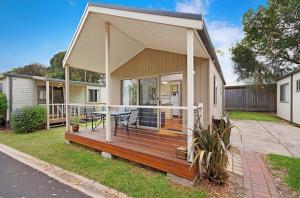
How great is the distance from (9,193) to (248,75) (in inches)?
754

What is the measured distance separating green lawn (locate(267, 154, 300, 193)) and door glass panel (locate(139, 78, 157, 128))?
12.2 ft

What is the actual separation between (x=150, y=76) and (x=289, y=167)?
4.80 meters

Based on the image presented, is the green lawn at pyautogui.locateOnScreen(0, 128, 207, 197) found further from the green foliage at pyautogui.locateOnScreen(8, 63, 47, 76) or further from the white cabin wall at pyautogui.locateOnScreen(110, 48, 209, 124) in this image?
the green foliage at pyautogui.locateOnScreen(8, 63, 47, 76)

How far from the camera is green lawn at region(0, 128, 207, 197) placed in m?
3.19

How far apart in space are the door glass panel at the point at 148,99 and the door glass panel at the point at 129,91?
30cm

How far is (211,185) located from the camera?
132 inches

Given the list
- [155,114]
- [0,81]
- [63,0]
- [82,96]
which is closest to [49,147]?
[155,114]

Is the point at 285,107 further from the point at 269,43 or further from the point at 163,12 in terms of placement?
the point at 163,12

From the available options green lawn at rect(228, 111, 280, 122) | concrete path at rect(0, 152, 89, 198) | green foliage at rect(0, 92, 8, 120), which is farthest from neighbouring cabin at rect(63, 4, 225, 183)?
green lawn at rect(228, 111, 280, 122)

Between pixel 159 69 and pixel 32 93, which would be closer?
pixel 159 69

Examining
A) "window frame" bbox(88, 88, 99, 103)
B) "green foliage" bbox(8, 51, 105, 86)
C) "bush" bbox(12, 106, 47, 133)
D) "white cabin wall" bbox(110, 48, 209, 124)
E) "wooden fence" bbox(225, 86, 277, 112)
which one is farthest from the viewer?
"green foliage" bbox(8, 51, 105, 86)

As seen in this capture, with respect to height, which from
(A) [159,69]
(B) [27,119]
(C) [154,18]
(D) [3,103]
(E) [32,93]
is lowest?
(B) [27,119]

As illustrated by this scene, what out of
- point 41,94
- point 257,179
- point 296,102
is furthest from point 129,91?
point 296,102

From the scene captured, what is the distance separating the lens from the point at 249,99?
1750 centimetres
